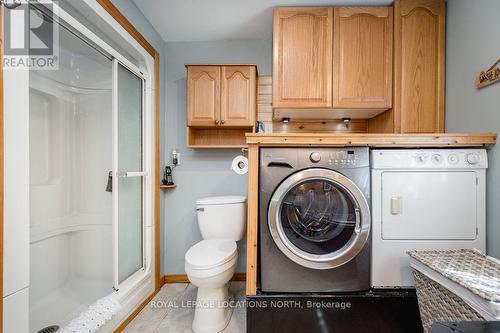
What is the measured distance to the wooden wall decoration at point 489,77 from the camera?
1291 mm

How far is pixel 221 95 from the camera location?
2.04m

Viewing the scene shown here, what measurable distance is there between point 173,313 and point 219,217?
0.81m

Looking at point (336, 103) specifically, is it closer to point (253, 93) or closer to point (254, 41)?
point (253, 93)

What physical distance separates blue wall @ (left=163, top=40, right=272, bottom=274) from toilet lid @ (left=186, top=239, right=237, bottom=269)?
0.60 meters

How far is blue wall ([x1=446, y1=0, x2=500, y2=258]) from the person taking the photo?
1324mm

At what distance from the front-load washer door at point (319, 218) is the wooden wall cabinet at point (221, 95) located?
923 millimetres

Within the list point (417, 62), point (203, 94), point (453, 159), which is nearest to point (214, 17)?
point (203, 94)

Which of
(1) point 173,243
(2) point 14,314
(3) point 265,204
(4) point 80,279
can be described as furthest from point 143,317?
(3) point 265,204

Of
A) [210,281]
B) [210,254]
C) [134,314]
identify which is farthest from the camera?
[134,314]

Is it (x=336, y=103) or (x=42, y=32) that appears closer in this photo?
(x=42, y=32)

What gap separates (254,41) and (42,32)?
1692mm

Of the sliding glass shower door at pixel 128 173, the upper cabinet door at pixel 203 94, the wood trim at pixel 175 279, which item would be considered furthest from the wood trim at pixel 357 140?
the wood trim at pixel 175 279

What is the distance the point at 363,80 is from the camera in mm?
1763

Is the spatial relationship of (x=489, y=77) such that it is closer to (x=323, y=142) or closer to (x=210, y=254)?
(x=323, y=142)
